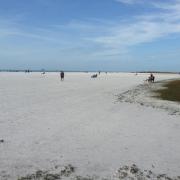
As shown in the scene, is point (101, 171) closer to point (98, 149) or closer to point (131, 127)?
point (98, 149)

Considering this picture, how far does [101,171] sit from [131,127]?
245 inches

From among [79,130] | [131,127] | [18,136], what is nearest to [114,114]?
[131,127]

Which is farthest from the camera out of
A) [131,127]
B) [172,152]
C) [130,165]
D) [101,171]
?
[131,127]

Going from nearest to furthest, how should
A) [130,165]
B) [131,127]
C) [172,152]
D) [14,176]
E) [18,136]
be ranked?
[14,176] → [130,165] → [172,152] → [18,136] → [131,127]

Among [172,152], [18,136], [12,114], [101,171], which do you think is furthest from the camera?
[12,114]

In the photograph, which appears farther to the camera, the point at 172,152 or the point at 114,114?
the point at 114,114

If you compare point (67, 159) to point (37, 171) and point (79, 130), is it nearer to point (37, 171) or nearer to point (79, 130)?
point (37, 171)

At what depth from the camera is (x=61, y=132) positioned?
13.6 metres

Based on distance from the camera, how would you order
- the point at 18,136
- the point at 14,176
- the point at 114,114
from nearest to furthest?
the point at 14,176
the point at 18,136
the point at 114,114

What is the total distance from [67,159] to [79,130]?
408 cm

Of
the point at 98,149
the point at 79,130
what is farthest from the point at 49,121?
the point at 98,149

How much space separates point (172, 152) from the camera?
11.2 metres

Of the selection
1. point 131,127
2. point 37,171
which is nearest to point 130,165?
point 37,171

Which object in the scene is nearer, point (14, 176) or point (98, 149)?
point (14, 176)
